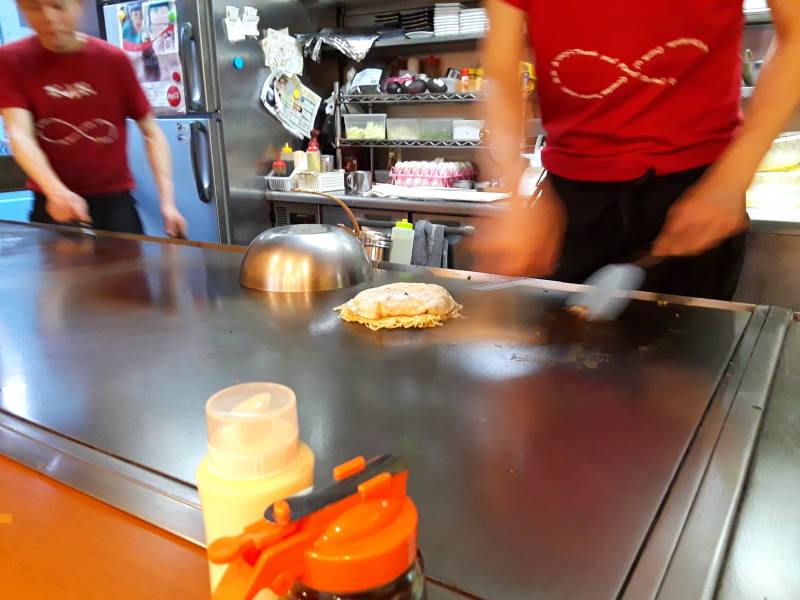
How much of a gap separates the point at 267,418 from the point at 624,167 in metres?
1.03

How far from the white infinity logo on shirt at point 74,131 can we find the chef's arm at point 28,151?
46mm

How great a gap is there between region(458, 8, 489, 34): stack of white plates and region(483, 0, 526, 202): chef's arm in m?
1.70

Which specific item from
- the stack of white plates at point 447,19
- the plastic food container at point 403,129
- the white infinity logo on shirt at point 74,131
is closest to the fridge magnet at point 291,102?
the plastic food container at point 403,129

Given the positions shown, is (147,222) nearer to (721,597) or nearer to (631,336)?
(631,336)

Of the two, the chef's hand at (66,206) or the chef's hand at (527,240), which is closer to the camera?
the chef's hand at (527,240)


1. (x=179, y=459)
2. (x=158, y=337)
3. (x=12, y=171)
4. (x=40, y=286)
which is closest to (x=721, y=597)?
(x=179, y=459)

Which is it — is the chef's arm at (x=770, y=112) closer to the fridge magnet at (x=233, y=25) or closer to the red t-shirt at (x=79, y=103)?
the red t-shirt at (x=79, y=103)

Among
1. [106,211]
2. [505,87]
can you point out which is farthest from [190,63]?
[505,87]

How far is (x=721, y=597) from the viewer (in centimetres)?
38

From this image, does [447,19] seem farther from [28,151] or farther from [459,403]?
[459,403]

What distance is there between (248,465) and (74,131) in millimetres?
1983

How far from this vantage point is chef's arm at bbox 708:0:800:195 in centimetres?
92

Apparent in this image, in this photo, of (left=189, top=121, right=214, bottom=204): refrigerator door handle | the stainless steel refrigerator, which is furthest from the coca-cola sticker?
(left=189, top=121, right=214, bottom=204): refrigerator door handle

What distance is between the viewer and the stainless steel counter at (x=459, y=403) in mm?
447
